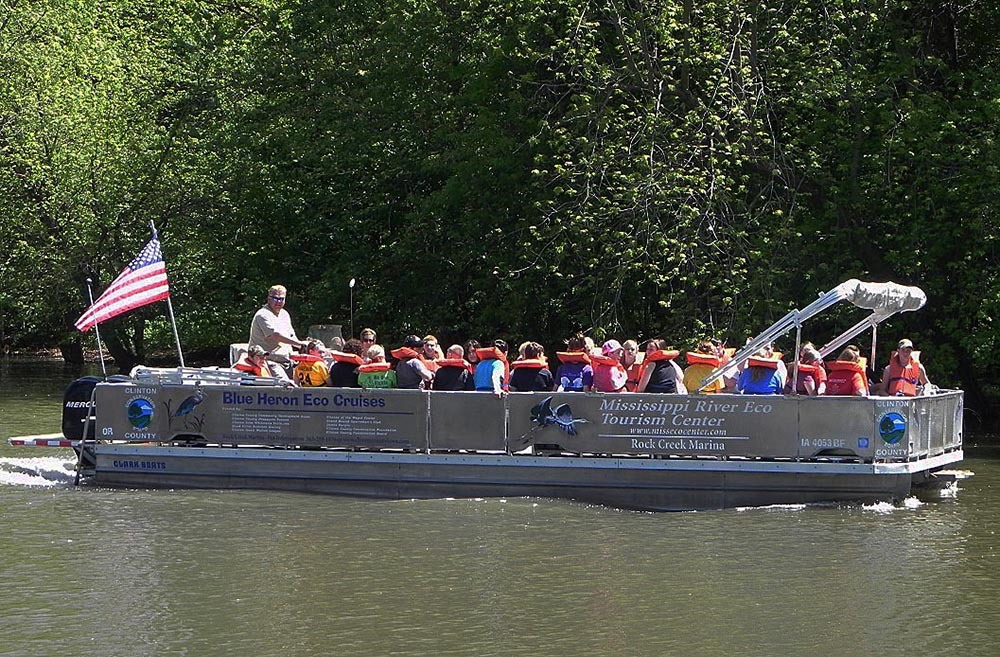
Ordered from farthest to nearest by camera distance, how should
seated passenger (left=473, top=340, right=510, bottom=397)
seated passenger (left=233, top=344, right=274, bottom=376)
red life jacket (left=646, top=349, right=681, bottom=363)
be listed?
1. seated passenger (left=233, top=344, right=274, bottom=376)
2. seated passenger (left=473, top=340, right=510, bottom=397)
3. red life jacket (left=646, top=349, right=681, bottom=363)

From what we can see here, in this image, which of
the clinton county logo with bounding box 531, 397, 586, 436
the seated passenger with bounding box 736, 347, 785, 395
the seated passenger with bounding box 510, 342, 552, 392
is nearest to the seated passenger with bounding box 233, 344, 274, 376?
the seated passenger with bounding box 510, 342, 552, 392

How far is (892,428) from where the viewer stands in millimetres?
15422

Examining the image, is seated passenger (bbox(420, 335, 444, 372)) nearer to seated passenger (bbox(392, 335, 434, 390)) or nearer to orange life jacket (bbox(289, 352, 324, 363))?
seated passenger (bbox(392, 335, 434, 390))

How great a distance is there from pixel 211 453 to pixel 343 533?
2.97 m

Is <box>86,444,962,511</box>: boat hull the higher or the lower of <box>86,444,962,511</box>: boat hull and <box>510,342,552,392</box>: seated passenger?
the lower

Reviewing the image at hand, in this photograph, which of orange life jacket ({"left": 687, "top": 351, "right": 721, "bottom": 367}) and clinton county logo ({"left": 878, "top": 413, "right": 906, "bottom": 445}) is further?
orange life jacket ({"left": 687, "top": 351, "right": 721, "bottom": 367})

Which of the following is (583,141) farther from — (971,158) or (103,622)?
(103,622)

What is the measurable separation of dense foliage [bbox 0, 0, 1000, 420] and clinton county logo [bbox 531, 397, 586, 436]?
25.4 feet

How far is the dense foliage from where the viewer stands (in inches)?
949

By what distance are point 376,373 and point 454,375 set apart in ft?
2.91

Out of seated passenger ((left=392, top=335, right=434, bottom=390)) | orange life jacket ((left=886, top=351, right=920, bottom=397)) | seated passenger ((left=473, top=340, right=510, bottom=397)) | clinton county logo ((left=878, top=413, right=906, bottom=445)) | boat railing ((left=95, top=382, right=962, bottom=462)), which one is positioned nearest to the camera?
clinton county logo ((left=878, top=413, right=906, bottom=445))

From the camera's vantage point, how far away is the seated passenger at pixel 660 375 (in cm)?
1620

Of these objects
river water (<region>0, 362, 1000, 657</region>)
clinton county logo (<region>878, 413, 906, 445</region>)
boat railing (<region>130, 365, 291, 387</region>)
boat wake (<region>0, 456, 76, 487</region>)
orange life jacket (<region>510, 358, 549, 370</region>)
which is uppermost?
orange life jacket (<region>510, 358, 549, 370</region>)

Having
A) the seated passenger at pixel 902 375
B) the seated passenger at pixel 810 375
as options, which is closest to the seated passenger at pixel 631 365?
the seated passenger at pixel 810 375
